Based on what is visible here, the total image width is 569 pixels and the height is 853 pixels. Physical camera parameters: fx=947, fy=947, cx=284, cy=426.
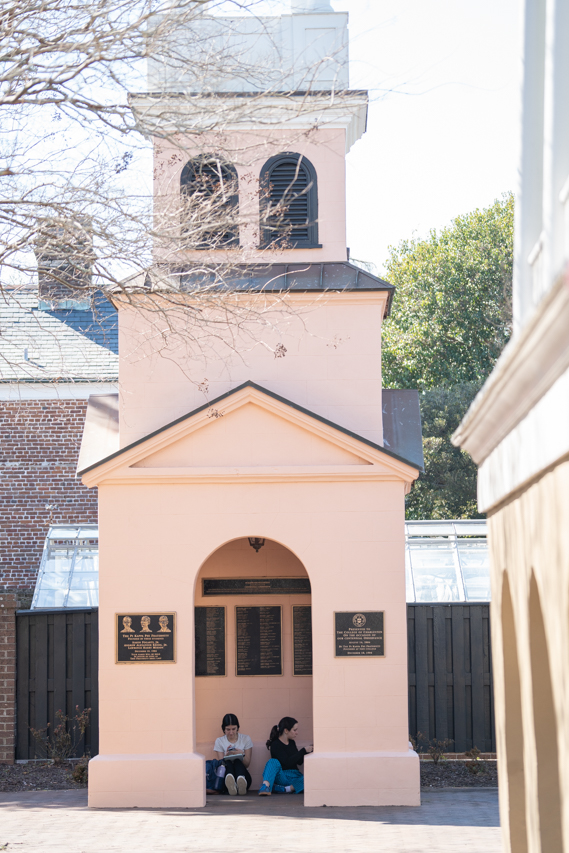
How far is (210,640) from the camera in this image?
1220 cm

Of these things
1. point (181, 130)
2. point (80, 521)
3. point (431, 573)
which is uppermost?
point (181, 130)

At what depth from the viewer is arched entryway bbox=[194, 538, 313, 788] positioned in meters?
12.1

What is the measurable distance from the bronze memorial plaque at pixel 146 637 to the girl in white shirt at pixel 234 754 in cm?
139

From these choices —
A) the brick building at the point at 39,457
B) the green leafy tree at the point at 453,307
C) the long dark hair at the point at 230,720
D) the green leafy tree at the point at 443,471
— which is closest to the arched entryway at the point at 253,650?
the long dark hair at the point at 230,720

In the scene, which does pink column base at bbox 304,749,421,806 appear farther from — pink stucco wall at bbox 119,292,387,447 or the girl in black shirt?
pink stucco wall at bbox 119,292,387,447

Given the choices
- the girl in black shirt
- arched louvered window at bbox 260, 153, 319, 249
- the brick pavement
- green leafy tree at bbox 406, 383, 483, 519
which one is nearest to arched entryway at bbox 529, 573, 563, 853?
the brick pavement

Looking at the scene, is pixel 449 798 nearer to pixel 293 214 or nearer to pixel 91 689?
pixel 91 689

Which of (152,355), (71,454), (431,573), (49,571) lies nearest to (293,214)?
(152,355)

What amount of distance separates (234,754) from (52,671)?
3236mm

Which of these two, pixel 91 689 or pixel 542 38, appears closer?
pixel 542 38

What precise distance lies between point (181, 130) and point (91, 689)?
322 inches

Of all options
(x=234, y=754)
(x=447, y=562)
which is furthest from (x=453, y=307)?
(x=234, y=754)

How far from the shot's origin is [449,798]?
10.8 metres

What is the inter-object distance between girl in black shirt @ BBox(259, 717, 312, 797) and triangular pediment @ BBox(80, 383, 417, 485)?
3083 millimetres
